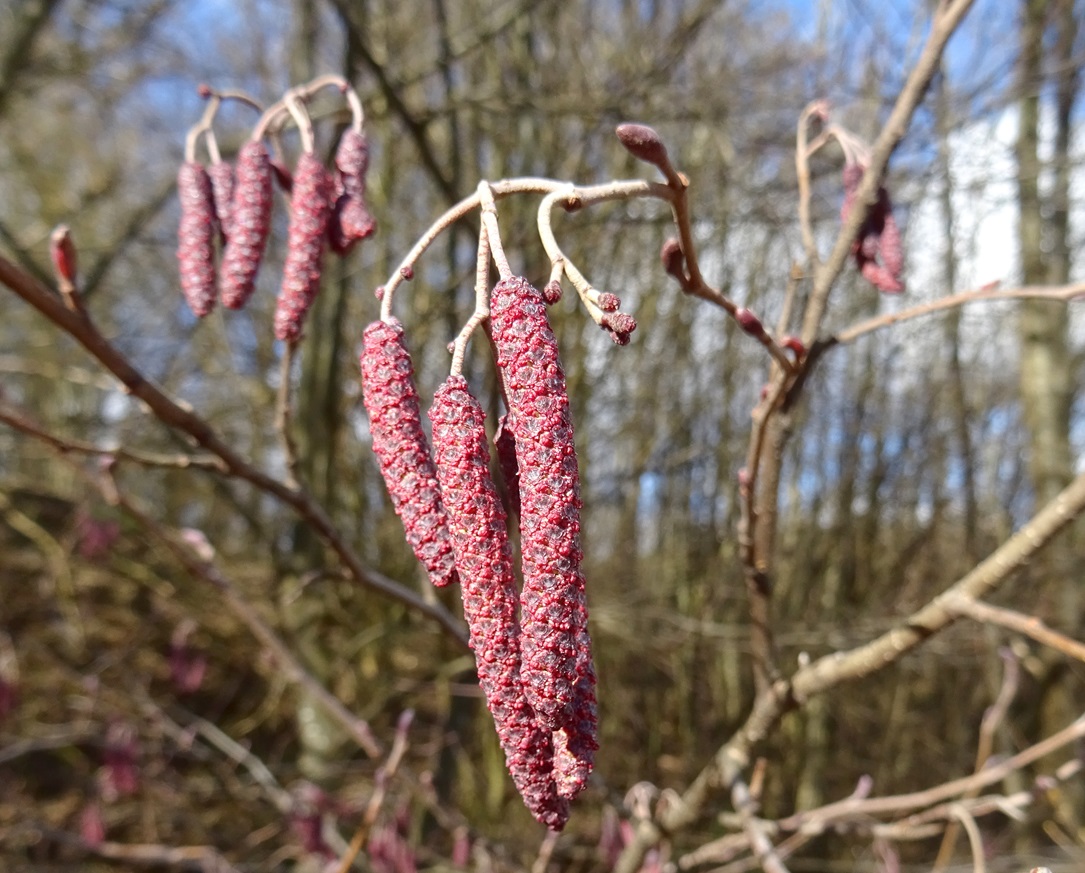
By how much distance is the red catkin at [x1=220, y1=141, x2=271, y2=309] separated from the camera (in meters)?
1.38

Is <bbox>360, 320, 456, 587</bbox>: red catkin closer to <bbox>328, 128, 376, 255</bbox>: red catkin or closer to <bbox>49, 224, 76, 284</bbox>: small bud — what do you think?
<bbox>328, 128, 376, 255</bbox>: red catkin

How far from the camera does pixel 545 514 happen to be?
79cm

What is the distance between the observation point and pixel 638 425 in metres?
6.09

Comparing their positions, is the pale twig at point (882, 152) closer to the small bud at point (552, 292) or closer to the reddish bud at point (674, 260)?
the reddish bud at point (674, 260)

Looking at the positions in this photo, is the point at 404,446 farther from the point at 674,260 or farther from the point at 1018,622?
the point at 1018,622

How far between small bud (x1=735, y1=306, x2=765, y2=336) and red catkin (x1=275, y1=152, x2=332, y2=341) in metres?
0.62

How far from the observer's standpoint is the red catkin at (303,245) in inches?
50.9

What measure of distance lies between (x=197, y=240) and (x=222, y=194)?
0.43 ft

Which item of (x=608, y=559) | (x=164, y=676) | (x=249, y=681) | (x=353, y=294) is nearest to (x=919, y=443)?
(x=608, y=559)

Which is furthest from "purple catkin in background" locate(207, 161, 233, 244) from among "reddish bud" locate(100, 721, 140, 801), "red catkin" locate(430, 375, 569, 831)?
"reddish bud" locate(100, 721, 140, 801)

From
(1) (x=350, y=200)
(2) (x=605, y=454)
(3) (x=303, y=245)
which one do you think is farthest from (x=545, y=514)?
(2) (x=605, y=454)

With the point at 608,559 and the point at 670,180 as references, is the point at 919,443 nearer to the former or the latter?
the point at 608,559

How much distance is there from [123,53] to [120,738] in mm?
4921

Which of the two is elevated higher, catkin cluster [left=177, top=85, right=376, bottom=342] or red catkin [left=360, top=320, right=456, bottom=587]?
catkin cluster [left=177, top=85, right=376, bottom=342]
